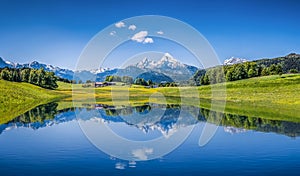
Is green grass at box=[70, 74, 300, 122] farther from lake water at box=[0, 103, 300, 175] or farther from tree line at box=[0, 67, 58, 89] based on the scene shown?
tree line at box=[0, 67, 58, 89]

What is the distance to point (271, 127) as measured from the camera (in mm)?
30781

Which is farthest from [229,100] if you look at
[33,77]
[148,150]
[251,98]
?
[33,77]

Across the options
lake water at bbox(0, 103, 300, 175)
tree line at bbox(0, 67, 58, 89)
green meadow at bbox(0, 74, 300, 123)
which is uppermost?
tree line at bbox(0, 67, 58, 89)

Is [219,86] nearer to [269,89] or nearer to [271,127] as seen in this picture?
[269,89]

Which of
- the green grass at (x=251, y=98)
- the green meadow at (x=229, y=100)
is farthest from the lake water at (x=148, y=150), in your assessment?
the green grass at (x=251, y=98)

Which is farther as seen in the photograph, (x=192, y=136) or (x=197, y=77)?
(x=197, y=77)

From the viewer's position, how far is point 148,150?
21.5m

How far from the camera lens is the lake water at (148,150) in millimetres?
16469

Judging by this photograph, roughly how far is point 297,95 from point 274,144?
147ft

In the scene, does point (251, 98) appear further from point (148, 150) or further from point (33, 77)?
point (33, 77)

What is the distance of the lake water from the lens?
16.5 meters

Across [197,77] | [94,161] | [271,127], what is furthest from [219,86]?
[94,161]

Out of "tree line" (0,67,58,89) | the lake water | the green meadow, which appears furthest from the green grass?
"tree line" (0,67,58,89)

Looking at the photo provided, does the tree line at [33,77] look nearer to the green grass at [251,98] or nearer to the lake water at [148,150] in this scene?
the green grass at [251,98]
